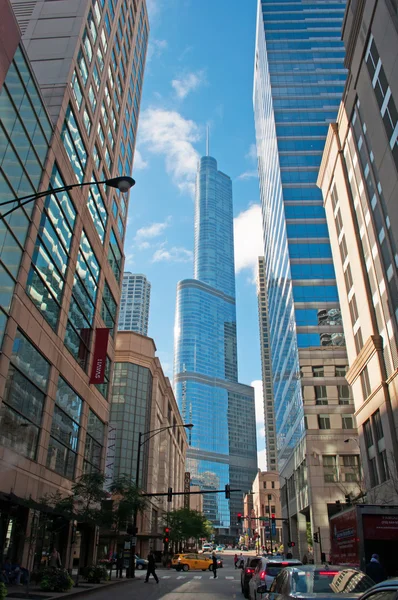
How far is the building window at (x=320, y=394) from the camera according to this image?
6464cm

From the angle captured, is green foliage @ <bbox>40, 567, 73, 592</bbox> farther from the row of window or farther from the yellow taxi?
the yellow taxi

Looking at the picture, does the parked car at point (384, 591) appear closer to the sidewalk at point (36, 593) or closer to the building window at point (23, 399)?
the sidewalk at point (36, 593)

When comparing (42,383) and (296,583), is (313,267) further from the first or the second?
(296,583)

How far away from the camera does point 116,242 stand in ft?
150

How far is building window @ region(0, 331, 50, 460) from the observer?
2227cm

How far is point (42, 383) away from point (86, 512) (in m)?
7.26

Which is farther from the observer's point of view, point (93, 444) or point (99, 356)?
point (93, 444)

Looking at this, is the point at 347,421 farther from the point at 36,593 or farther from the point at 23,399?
the point at 36,593

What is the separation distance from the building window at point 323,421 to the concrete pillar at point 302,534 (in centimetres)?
1409

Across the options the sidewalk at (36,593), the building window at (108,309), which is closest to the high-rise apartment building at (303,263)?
the building window at (108,309)

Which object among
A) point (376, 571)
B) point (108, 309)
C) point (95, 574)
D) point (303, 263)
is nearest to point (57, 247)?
point (108, 309)

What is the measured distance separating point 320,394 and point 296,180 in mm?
36551

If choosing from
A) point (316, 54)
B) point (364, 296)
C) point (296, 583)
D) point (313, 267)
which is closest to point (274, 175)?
point (313, 267)

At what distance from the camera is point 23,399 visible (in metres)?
24.0
